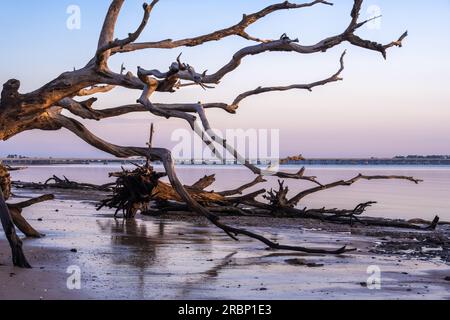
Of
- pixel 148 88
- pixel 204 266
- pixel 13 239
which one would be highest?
pixel 148 88

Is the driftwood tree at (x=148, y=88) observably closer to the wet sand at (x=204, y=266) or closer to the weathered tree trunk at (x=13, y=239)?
the wet sand at (x=204, y=266)

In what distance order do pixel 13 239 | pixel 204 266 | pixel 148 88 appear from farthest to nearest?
pixel 148 88 < pixel 204 266 < pixel 13 239

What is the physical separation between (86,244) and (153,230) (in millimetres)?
2197

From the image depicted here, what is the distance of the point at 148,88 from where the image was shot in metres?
9.38

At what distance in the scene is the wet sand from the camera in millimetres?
6023

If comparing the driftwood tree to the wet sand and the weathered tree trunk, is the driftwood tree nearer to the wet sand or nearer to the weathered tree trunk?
the wet sand

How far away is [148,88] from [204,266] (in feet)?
9.61

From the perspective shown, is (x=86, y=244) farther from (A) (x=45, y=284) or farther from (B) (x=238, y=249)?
(A) (x=45, y=284)

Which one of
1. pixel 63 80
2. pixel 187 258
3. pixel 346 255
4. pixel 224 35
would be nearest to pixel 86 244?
pixel 187 258

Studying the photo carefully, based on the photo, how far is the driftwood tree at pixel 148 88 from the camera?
8.95 metres

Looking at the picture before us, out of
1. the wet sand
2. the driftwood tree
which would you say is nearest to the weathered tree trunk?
the wet sand

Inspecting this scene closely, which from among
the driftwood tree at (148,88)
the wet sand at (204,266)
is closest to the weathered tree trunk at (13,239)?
the wet sand at (204,266)

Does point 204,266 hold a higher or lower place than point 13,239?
→ lower
